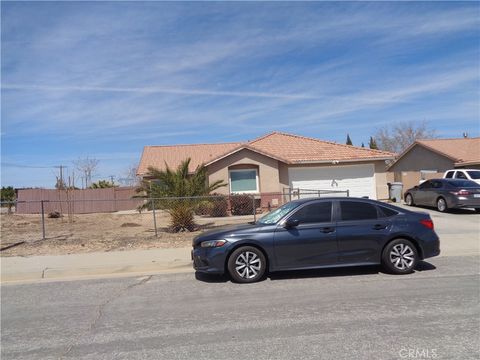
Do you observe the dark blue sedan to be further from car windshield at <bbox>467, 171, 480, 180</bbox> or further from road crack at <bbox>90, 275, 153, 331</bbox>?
car windshield at <bbox>467, 171, 480, 180</bbox>

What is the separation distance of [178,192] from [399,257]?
8.80 meters

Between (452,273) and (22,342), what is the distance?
7041 mm

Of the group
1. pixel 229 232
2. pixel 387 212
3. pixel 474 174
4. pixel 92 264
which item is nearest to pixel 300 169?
pixel 474 174

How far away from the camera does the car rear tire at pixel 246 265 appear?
314 inches

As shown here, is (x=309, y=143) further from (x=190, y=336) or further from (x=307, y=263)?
(x=190, y=336)

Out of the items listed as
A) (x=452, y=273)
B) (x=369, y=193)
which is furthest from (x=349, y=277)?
(x=369, y=193)

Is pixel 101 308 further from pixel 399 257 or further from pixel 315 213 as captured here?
pixel 399 257

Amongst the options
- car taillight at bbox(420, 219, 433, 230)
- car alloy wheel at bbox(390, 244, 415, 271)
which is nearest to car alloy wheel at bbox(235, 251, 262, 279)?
car alloy wheel at bbox(390, 244, 415, 271)

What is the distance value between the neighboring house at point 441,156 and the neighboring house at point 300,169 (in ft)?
31.5

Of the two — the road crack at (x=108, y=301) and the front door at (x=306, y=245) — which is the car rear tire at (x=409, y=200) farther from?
the road crack at (x=108, y=301)

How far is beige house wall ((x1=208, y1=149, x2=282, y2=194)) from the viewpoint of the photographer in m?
24.5

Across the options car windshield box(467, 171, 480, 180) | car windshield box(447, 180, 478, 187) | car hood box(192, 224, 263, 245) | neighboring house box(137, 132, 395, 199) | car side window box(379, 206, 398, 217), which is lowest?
car hood box(192, 224, 263, 245)

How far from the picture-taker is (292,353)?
4.60 metres

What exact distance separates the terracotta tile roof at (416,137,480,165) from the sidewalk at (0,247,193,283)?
28240 millimetres
